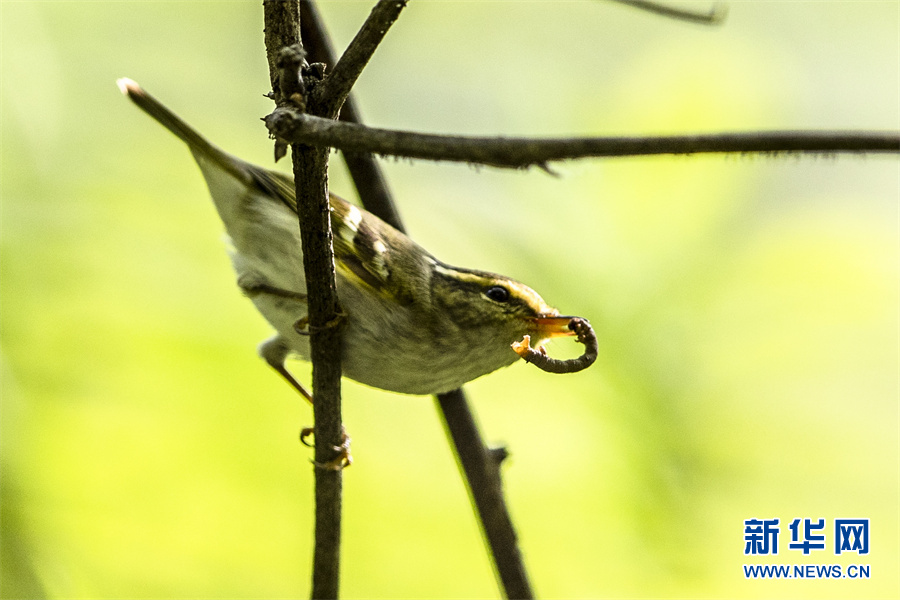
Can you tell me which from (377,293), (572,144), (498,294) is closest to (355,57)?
(572,144)

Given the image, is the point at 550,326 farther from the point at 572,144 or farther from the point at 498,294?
the point at 572,144

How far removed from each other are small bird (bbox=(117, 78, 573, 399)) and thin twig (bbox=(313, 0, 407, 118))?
1090mm

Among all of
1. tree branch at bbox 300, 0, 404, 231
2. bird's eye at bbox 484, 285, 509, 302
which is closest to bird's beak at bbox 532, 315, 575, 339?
bird's eye at bbox 484, 285, 509, 302

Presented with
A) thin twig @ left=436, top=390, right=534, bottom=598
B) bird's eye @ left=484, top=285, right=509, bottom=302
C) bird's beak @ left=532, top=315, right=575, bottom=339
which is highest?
A: bird's eye @ left=484, top=285, right=509, bottom=302

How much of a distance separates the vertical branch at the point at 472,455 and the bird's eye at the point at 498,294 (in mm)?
333

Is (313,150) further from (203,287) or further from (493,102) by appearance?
(493,102)

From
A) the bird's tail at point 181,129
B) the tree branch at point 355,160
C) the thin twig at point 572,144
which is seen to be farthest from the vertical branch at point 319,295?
the bird's tail at point 181,129

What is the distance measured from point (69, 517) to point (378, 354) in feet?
4.26

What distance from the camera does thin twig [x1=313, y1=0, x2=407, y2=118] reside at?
1.23 meters

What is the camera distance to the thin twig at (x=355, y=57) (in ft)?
4.04

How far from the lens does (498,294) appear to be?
2592mm

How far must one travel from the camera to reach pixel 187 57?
392 cm

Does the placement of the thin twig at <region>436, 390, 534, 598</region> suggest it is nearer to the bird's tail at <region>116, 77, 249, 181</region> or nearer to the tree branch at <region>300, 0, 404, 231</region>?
the tree branch at <region>300, 0, 404, 231</region>

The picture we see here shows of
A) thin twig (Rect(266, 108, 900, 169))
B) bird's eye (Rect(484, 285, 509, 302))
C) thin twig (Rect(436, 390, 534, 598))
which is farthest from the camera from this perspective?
bird's eye (Rect(484, 285, 509, 302))
